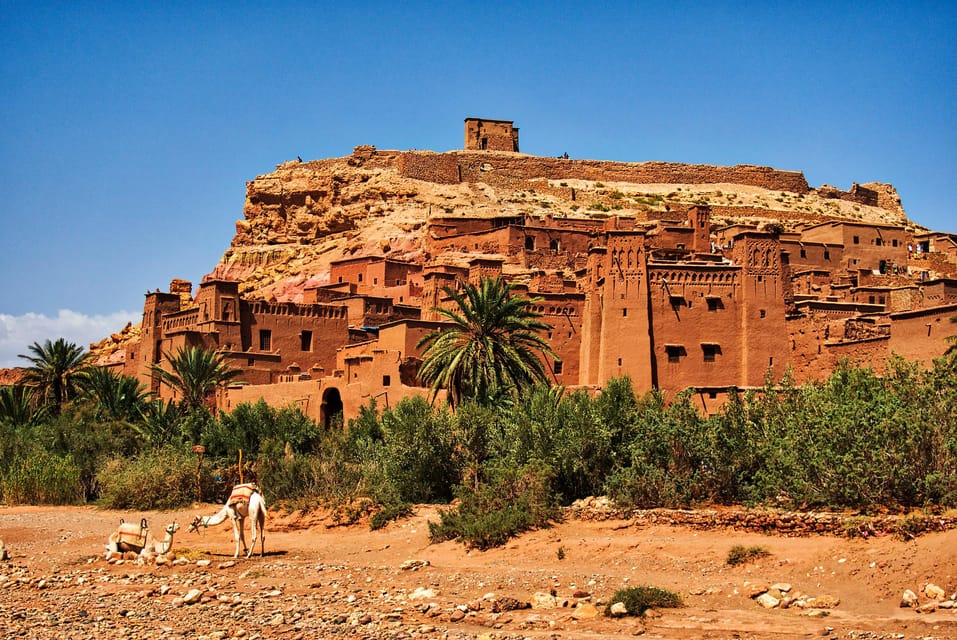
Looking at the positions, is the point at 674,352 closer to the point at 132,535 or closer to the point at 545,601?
the point at 132,535

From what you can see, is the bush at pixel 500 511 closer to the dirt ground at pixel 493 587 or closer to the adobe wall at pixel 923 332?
the dirt ground at pixel 493 587

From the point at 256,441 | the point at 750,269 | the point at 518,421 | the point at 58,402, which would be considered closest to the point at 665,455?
the point at 518,421

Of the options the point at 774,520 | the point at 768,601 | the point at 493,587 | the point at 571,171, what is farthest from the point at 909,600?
the point at 571,171

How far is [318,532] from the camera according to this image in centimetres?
2584

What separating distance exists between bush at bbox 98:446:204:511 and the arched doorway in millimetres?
5844

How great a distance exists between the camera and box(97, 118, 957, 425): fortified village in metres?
37.8

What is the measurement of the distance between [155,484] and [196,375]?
7821 mm

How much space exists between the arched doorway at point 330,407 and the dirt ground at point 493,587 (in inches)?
524

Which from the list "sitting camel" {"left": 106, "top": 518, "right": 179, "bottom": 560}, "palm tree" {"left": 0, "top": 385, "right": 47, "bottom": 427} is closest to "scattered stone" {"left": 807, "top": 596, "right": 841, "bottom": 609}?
"sitting camel" {"left": 106, "top": 518, "right": 179, "bottom": 560}

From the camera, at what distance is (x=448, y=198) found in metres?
70.4

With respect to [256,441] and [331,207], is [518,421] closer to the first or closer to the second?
[256,441]

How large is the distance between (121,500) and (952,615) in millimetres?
23004

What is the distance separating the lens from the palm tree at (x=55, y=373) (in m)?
43.7

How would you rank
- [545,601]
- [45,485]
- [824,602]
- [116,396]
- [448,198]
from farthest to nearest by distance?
1. [448,198]
2. [116,396]
3. [45,485]
4. [545,601]
5. [824,602]
